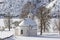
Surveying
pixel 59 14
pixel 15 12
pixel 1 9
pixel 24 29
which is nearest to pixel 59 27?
pixel 24 29

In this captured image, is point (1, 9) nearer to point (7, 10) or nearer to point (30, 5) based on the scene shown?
point (7, 10)

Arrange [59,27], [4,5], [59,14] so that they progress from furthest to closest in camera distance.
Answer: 1. [4,5]
2. [59,14]
3. [59,27]

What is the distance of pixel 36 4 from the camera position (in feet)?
301

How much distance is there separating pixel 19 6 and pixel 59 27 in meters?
39.9

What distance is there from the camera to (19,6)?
90.4m

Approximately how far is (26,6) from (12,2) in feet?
25.8

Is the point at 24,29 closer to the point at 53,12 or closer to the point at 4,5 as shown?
the point at 53,12

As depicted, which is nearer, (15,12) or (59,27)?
(59,27)

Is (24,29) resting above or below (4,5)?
below

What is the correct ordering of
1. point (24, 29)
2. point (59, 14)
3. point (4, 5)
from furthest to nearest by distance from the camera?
point (4, 5) < point (59, 14) < point (24, 29)

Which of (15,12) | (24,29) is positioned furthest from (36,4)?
(24,29)

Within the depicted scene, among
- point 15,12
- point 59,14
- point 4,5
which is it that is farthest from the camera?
point 4,5

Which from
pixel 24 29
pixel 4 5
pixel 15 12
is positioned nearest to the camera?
pixel 24 29

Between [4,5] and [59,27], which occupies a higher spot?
[4,5]
